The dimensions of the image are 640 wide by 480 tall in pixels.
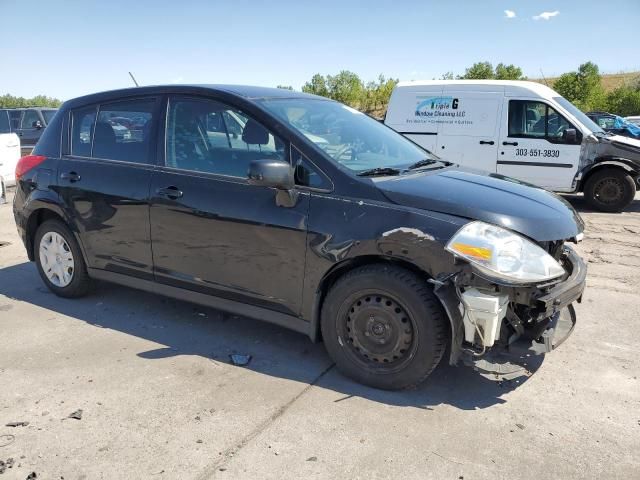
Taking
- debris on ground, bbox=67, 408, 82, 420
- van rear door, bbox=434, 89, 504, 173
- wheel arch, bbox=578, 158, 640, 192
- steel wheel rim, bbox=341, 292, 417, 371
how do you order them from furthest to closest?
van rear door, bbox=434, 89, 504, 173, wheel arch, bbox=578, 158, 640, 192, steel wheel rim, bbox=341, 292, 417, 371, debris on ground, bbox=67, 408, 82, 420

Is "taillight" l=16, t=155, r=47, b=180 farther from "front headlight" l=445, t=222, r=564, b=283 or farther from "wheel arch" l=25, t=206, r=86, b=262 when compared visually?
"front headlight" l=445, t=222, r=564, b=283

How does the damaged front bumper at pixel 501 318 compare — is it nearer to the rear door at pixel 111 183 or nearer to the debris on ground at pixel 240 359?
the debris on ground at pixel 240 359

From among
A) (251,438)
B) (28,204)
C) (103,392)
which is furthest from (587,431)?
(28,204)

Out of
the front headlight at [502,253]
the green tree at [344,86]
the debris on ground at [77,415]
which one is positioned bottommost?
the debris on ground at [77,415]

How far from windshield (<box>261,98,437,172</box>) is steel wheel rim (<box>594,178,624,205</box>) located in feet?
20.9

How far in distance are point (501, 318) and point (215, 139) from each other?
2288 millimetres

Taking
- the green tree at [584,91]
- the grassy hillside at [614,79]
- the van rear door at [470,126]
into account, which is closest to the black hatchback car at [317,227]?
the van rear door at [470,126]

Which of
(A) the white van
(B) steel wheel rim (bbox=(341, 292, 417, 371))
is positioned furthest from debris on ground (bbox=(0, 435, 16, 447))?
(A) the white van

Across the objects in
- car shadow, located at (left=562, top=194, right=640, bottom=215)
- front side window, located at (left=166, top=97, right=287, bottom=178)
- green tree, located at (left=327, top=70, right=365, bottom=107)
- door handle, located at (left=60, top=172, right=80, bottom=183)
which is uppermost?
green tree, located at (left=327, top=70, right=365, bottom=107)

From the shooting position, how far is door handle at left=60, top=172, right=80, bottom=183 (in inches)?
176

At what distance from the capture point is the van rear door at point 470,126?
31.4 ft

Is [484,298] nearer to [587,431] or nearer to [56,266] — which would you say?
[587,431]

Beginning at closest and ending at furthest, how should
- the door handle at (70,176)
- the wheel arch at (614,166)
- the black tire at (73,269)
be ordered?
the door handle at (70,176) → the black tire at (73,269) → the wheel arch at (614,166)

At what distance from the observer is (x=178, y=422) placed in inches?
115
